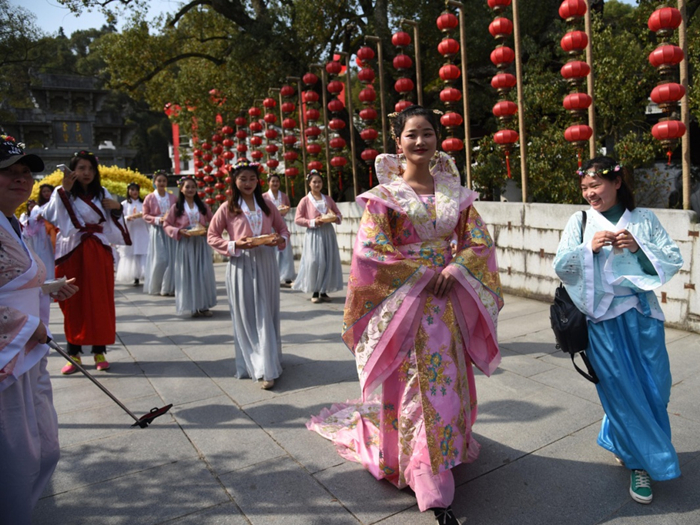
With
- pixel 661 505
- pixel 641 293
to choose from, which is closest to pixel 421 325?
pixel 641 293

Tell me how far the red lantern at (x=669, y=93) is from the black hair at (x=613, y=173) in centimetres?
279

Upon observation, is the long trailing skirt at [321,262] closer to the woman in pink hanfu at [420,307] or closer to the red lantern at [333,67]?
the red lantern at [333,67]

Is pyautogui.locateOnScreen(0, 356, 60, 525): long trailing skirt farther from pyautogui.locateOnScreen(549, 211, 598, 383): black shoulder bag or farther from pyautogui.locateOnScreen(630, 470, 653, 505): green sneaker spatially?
pyautogui.locateOnScreen(630, 470, 653, 505): green sneaker

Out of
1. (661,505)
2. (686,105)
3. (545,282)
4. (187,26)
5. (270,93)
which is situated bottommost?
(661,505)

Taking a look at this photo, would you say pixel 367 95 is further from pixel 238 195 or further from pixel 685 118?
pixel 238 195

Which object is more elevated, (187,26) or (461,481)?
(187,26)

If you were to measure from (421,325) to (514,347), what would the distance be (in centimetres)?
264

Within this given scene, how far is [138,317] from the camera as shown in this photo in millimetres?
7223

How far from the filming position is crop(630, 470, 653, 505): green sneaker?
7.90ft

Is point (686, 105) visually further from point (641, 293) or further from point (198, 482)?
point (198, 482)

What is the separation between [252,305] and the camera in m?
4.34

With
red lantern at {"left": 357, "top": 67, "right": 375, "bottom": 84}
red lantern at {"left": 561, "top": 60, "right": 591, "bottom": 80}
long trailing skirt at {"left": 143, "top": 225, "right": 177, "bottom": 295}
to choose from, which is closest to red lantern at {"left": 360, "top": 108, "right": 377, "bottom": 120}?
red lantern at {"left": 357, "top": 67, "right": 375, "bottom": 84}

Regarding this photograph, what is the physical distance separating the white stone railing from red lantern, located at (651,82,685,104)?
988 millimetres

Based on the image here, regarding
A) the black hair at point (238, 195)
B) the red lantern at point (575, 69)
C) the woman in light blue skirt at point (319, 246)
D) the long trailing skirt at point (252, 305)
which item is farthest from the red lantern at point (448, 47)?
the long trailing skirt at point (252, 305)
